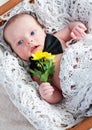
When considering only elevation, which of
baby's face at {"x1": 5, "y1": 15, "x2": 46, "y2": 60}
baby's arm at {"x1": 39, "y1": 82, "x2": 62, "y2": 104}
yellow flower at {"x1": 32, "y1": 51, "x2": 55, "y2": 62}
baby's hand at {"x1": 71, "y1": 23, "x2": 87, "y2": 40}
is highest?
baby's face at {"x1": 5, "y1": 15, "x2": 46, "y2": 60}

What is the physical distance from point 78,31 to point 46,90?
0.24 metres

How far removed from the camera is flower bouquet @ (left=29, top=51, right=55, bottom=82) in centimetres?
123

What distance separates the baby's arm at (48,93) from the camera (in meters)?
1.19

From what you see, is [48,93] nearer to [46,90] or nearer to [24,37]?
[46,90]

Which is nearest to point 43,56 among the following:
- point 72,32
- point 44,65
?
point 44,65

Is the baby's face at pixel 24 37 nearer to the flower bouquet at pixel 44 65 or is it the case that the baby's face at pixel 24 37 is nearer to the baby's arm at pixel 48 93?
the flower bouquet at pixel 44 65

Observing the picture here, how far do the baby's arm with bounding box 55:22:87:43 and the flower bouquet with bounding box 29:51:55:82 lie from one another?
0.11 meters

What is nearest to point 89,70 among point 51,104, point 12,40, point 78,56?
point 78,56

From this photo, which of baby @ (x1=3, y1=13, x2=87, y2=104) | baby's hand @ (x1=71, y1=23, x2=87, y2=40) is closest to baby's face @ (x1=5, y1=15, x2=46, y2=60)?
baby @ (x1=3, y1=13, x2=87, y2=104)

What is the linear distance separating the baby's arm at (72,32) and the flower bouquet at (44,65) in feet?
0.37

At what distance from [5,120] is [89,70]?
1.24 feet

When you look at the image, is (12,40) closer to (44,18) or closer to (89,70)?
(44,18)

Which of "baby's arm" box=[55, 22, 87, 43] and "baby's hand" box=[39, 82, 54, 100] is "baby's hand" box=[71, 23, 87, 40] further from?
"baby's hand" box=[39, 82, 54, 100]

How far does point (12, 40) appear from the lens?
1297 millimetres
